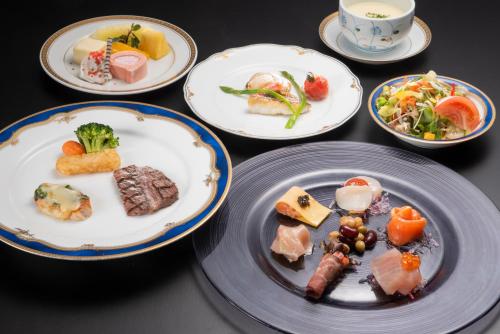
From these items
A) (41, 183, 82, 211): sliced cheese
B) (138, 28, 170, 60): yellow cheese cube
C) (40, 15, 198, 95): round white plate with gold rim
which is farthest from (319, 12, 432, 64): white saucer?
(41, 183, 82, 211): sliced cheese

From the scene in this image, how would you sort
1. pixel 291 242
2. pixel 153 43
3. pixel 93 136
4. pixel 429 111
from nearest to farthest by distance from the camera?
pixel 291 242 → pixel 93 136 → pixel 429 111 → pixel 153 43

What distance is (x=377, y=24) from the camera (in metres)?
3.04

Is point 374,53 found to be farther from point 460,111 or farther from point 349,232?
point 349,232

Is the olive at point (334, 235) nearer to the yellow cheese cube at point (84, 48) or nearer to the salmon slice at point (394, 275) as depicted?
the salmon slice at point (394, 275)

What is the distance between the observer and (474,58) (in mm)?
3268

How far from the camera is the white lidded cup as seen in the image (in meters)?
3.04

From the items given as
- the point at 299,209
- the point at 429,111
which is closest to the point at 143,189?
the point at 299,209

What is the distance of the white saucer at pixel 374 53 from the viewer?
3143 millimetres

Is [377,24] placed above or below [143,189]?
above

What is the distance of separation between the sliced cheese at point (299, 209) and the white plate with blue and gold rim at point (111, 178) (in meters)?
0.22

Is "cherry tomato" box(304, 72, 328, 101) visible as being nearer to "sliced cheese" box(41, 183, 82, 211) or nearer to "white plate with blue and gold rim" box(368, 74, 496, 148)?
"white plate with blue and gold rim" box(368, 74, 496, 148)


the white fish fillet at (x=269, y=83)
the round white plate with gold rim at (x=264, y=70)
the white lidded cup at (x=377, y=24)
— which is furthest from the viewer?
the white lidded cup at (x=377, y=24)

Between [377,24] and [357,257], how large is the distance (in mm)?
1372

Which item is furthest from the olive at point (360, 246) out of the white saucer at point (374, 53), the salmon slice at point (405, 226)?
the white saucer at point (374, 53)
